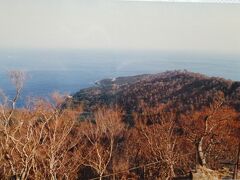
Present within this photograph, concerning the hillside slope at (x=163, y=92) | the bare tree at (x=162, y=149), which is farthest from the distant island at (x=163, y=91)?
the bare tree at (x=162, y=149)

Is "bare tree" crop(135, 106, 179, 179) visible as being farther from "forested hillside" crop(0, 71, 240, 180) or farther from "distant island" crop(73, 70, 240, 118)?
"distant island" crop(73, 70, 240, 118)

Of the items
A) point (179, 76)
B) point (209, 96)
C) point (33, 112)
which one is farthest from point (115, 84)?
point (33, 112)

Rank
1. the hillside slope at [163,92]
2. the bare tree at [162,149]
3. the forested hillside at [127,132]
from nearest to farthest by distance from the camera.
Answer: the forested hillside at [127,132], the bare tree at [162,149], the hillside slope at [163,92]

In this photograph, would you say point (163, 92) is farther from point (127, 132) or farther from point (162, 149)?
point (162, 149)

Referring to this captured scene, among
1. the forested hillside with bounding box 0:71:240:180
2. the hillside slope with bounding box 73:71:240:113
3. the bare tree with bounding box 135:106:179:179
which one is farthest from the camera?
the hillside slope with bounding box 73:71:240:113

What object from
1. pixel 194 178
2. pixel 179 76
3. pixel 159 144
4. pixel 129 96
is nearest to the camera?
pixel 194 178

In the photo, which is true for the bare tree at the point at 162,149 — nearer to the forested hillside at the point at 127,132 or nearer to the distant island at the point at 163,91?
the forested hillside at the point at 127,132

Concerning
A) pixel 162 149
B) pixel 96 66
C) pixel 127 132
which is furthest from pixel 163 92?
pixel 162 149

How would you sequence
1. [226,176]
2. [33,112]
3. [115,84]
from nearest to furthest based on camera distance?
[226,176], [33,112], [115,84]

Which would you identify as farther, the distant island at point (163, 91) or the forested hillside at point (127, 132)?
the distant island at point (163, 91)

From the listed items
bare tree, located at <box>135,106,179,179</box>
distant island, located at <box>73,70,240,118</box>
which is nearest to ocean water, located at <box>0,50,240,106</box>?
distant island, located at <box>73,70,240,118</box>

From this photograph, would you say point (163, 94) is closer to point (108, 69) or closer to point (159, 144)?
point (108, 69)
